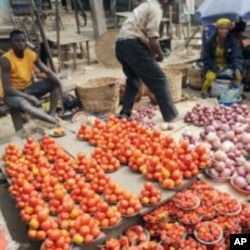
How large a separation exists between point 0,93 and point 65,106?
100cm

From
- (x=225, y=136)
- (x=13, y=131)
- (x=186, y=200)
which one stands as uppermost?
(x=186, y=200)

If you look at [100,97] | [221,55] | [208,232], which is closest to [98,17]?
[221,55]

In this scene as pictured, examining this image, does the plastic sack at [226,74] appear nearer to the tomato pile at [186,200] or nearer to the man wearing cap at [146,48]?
the man wearing cap at [146,48]

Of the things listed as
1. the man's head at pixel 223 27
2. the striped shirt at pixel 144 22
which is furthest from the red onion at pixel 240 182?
the man's head at pixel 223 27

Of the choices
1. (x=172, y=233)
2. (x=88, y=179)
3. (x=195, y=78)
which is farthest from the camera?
(x=195, y=78)

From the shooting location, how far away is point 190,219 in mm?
2385

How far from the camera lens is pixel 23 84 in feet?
15.4

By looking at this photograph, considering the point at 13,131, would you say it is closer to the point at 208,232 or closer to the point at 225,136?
the point at 225,136

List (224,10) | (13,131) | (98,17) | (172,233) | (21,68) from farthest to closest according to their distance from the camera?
(98,17), (224,10), (13,131), (21,68), (172,233)

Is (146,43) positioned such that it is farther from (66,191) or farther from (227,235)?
(227,235)

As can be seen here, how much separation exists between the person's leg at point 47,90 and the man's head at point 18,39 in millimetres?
549

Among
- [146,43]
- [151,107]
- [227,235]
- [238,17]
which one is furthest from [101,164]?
[238,17]

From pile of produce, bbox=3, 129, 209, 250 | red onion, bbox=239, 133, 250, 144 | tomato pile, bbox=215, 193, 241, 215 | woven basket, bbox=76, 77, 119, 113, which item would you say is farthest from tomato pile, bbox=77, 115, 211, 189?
woven basket, bbox=76, 77, 119, 113

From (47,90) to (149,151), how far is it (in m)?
2.21
